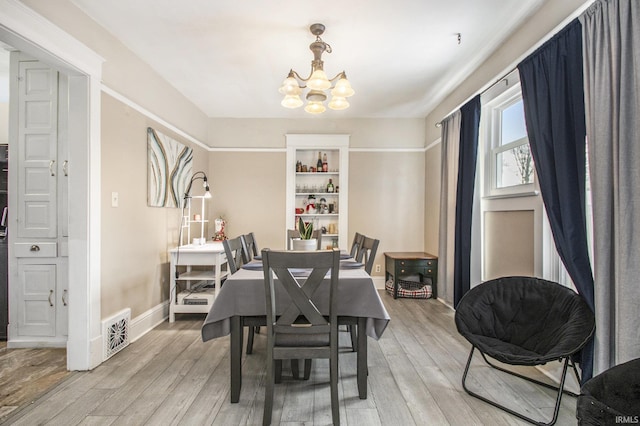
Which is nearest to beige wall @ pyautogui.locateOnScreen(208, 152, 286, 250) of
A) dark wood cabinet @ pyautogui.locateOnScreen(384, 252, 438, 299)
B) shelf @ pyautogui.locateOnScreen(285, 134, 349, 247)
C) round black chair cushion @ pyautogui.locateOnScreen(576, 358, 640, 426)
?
shelf @ pyautogui.locateOnScreen(285, 134, 349, 247)

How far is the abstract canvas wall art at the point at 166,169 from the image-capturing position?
331 cm

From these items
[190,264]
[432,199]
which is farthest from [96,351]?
[432,199]

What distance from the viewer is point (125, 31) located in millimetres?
2703

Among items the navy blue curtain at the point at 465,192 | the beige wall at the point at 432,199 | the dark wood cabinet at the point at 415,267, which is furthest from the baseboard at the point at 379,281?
the navy blue curtain at the point at 465,192

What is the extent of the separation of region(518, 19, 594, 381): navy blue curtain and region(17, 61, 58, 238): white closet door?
378cm

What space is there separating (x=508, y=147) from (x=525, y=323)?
1.65 meters

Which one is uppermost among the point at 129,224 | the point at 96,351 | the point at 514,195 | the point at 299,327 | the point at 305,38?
the point at 305,38

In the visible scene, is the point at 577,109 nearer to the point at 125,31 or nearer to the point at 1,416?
the point at 125,31

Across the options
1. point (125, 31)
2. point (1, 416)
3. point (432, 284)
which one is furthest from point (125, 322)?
point (432, 284)

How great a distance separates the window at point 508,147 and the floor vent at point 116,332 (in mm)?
3490

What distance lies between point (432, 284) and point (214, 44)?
3864mm

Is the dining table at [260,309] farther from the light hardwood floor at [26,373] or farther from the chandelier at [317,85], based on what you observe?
the chandelier at [317,85]

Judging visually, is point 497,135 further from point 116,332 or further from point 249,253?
point 116,332

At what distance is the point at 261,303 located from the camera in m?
1.93
